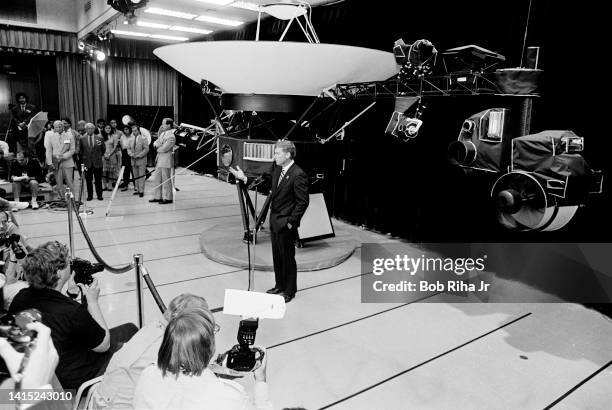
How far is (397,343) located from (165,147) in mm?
6318

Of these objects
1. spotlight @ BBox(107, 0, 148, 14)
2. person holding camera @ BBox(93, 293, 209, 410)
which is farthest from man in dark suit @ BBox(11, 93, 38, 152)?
person holding camera @ BBox(93, 293, 209, 410)

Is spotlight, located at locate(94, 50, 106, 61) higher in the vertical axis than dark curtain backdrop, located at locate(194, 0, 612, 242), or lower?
higher

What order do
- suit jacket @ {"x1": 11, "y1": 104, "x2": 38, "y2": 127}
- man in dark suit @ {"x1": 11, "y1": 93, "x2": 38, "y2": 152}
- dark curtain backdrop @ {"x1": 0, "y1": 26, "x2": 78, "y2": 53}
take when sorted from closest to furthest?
man in dark suit @ {"x1": 11, "y1": 93, "x2": 38, "y2": 152} → suit jacket @ {"x1": 11, "y1": 104, "x2": 38, "y2": 127} → dark curtain backdrop @ {"x1": 0, "y1": 26, "x2": 78, "y2": 53}

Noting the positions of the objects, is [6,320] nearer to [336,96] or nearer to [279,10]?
[279,10]

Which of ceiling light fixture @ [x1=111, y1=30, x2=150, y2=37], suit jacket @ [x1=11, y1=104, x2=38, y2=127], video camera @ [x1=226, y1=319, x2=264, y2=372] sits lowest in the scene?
video camera @ [x1=226, y1=319, x2=264, y2=372]

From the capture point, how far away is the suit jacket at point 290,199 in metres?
4.36

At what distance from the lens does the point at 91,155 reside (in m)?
8.77

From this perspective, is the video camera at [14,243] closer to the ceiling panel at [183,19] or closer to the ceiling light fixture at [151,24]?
the ceiling panel at [183,19]

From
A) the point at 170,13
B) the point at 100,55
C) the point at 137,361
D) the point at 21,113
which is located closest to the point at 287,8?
the point at 137,361

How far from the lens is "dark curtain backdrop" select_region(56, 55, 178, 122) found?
508 inches

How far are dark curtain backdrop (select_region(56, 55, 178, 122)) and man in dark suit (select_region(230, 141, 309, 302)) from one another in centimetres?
1108

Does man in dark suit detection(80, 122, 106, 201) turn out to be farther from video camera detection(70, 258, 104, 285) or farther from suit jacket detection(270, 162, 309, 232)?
video camera detection(70, 258, 104, 285)

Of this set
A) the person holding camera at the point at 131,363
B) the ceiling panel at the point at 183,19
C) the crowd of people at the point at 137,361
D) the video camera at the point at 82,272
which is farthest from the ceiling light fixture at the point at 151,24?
the person holding camera at the point at 131,363

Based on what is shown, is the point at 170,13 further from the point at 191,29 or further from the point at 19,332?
the point at 19,332
